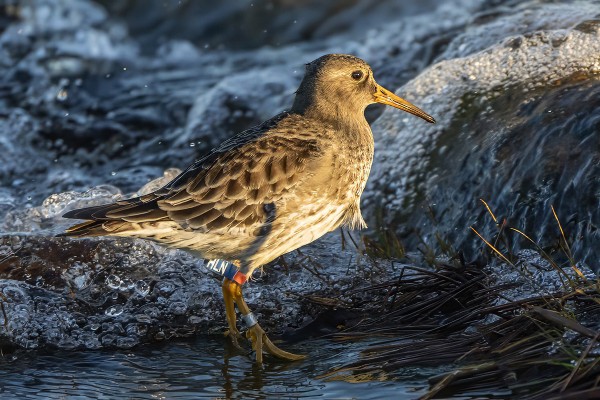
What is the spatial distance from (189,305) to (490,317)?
2.06m

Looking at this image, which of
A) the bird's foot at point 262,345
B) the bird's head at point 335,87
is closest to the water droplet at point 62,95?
the bird's head at point 335,87

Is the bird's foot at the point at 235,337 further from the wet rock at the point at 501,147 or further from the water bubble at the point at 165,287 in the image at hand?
the wet rock at the point at 501,147

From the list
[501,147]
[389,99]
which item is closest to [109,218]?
[389,99]

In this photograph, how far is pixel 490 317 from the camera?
5566 millimetres

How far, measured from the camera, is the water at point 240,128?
5891 mm

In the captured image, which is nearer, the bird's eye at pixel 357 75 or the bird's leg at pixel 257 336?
the bird's leg at pixel 257 336

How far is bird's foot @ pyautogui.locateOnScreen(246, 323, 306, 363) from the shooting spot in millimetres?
5725

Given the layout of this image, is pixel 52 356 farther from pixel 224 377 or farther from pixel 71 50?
pixel 71 50

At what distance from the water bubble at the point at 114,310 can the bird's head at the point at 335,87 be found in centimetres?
177

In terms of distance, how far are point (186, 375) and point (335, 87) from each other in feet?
7.16

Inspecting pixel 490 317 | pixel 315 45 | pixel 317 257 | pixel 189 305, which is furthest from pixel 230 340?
pixel 315 45

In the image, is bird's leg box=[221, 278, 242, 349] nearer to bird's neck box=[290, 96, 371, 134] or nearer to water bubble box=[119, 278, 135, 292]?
water bubble box=[119, 278, 135, 292]

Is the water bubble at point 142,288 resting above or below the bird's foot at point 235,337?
above

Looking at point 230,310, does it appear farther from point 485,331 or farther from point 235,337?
point 485,331
